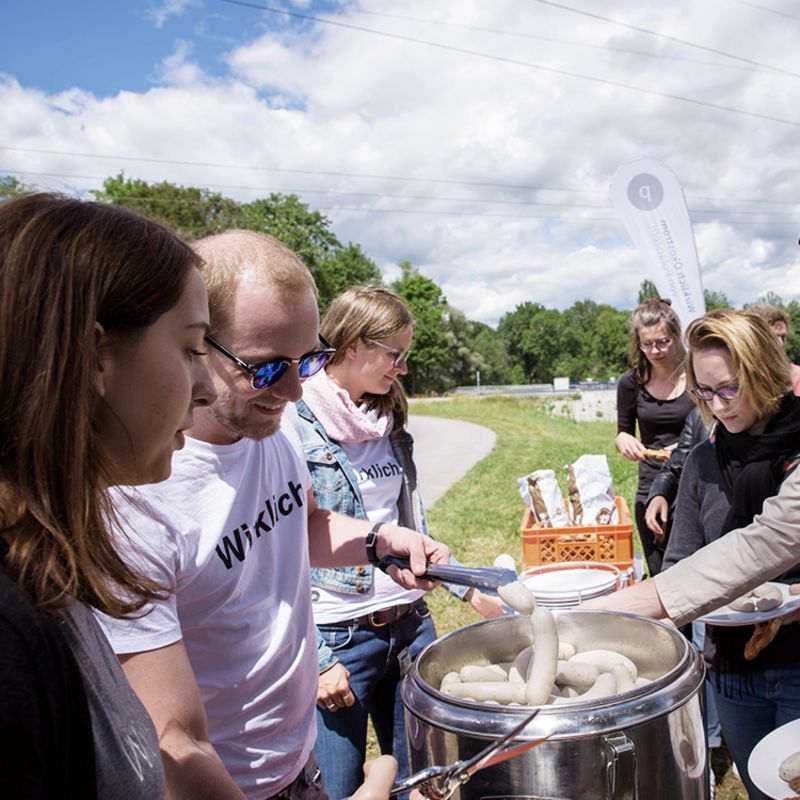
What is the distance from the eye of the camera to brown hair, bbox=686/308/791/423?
245 centimetres

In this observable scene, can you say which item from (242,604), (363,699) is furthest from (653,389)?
(242,604)

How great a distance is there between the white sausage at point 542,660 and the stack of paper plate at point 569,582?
3.23 feet

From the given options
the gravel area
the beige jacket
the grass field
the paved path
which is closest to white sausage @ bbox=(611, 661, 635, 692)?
the grass field

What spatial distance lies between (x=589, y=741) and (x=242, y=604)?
0.76m

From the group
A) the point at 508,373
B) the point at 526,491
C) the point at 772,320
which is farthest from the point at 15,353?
the point at 508,373

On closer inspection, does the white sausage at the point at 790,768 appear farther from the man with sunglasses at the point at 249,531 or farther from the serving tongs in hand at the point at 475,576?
the man with sunglasses at the point at 249,531

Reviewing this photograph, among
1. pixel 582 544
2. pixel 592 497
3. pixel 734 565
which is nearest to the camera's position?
pixel 734 565

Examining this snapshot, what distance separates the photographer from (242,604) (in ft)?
4.95

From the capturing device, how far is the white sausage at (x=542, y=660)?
1308mm

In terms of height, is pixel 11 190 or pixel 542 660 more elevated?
pixel 11 190

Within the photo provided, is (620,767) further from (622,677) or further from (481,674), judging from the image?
(481,674)

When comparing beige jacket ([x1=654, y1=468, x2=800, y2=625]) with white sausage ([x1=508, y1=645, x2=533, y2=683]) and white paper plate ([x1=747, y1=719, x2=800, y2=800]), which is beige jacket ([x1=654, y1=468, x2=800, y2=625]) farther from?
white sausage ([x1=508, y1=645, x2=533, y2=683])

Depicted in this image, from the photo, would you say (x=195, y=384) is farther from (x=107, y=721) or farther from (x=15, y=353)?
(x=107, y=721)

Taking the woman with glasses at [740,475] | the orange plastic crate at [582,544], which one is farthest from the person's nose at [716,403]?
the orange plastic crate at [582,544]
